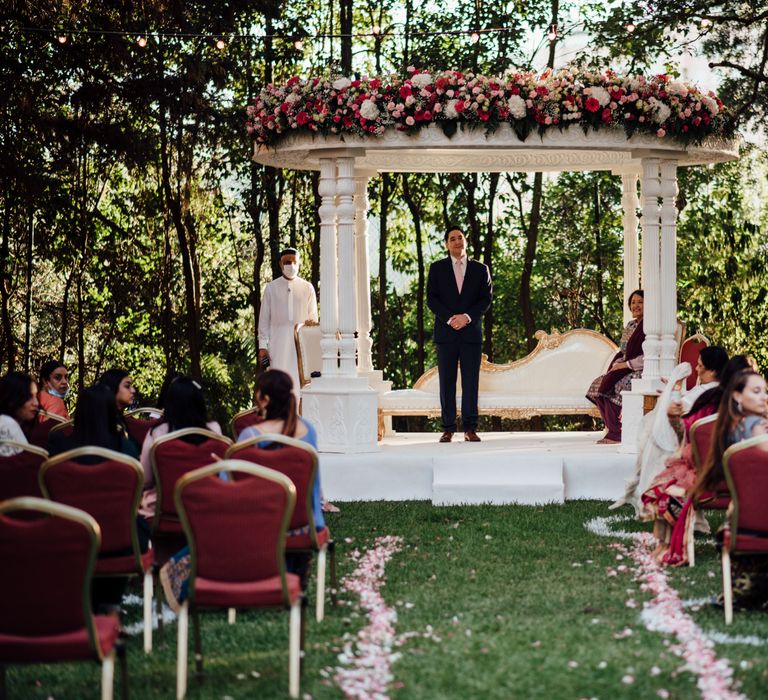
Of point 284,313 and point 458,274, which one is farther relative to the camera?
point 284,313

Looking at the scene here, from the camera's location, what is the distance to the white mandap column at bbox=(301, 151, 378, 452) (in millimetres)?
10500

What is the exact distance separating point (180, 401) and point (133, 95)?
9597mm

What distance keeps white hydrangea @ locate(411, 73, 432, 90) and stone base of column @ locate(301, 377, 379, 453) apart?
2369mm

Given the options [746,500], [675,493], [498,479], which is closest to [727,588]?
[746,500]

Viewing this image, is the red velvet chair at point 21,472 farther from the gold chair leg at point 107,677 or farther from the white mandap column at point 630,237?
the white mandap column at point 630,237

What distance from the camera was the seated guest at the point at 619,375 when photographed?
11.3m

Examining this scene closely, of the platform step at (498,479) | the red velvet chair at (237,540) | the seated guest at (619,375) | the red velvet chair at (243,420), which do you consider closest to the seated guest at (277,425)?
the red velvet chair at (237,540)

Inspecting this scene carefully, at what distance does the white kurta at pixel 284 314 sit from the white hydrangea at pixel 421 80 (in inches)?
120

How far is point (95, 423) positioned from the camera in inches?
253

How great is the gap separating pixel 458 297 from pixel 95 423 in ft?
18.6

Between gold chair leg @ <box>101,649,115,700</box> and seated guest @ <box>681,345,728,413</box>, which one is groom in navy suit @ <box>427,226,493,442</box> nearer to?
seated guest @ <box>681,345,728,413</box>

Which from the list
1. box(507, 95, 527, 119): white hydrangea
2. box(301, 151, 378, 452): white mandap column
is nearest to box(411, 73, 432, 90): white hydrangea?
box(507, 95, 527, 119): white hydrangea

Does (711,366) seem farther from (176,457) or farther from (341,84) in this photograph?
(341,84)

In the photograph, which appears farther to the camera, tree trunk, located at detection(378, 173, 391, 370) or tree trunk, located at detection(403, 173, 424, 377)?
tree trunk, located at detection(403, 173, 424, 377)
